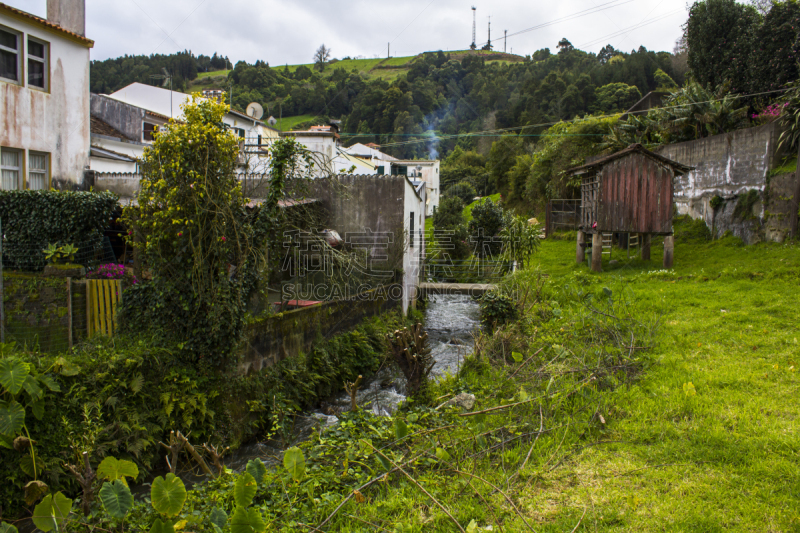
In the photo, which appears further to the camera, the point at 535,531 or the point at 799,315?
the point at 799,315

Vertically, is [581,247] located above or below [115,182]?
below

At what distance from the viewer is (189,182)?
24.8 ft

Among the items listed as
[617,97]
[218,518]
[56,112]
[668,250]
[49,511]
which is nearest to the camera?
[49,511]

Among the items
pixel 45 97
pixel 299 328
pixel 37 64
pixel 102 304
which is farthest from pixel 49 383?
pixel 37 64

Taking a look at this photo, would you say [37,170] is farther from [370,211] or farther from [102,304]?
[370,211]

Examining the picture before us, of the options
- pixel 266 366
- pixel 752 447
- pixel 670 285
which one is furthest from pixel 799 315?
pixel 266 366

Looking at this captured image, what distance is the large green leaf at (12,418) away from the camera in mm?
5398

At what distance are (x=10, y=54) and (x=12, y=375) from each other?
10.9m

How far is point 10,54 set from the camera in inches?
479

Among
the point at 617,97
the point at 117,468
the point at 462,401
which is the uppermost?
the point at 617,97

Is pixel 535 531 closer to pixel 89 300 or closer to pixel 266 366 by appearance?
pixel 266 366

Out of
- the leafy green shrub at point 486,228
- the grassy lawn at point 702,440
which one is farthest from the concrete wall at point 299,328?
the leafy green shrub at point 486,228

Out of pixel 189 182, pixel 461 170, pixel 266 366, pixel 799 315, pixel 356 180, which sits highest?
pixel 461 170

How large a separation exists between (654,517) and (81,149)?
54.5 feet
